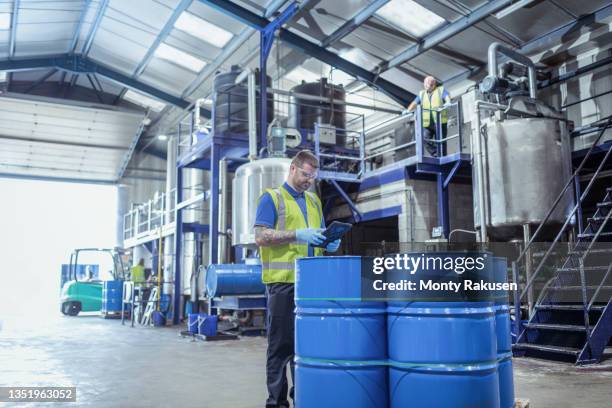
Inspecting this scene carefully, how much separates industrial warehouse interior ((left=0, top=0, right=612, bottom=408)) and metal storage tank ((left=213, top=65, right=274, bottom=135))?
49 millimetres

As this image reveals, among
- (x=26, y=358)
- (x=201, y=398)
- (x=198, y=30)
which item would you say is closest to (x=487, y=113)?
(x=201, y=398)

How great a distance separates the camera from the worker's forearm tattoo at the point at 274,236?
3.85 m

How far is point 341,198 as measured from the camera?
13.2 meters

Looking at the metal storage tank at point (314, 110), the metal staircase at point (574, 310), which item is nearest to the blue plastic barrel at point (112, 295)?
the metal storage tank at point (314, 110)

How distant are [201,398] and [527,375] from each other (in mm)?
3263

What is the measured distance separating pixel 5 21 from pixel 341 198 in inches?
440

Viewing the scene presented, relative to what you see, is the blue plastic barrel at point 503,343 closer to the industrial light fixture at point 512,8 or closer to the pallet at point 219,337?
the pallet at point 219,337

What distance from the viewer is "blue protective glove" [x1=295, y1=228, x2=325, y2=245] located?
12.2ft

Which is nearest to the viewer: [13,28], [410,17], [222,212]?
[222,212]

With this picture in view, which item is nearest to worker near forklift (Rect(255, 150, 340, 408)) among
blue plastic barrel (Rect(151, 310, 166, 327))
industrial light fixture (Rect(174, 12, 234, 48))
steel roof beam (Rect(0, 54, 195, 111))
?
blue plastic barrel (Rect(151, 310, 166, 327))

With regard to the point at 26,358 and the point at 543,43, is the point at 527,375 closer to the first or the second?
the point at 26,358

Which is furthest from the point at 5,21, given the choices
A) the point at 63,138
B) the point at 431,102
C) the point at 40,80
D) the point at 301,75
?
the point at 431,102

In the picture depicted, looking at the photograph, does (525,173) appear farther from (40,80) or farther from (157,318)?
(40,80)

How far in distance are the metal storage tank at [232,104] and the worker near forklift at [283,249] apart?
926 centimetres
